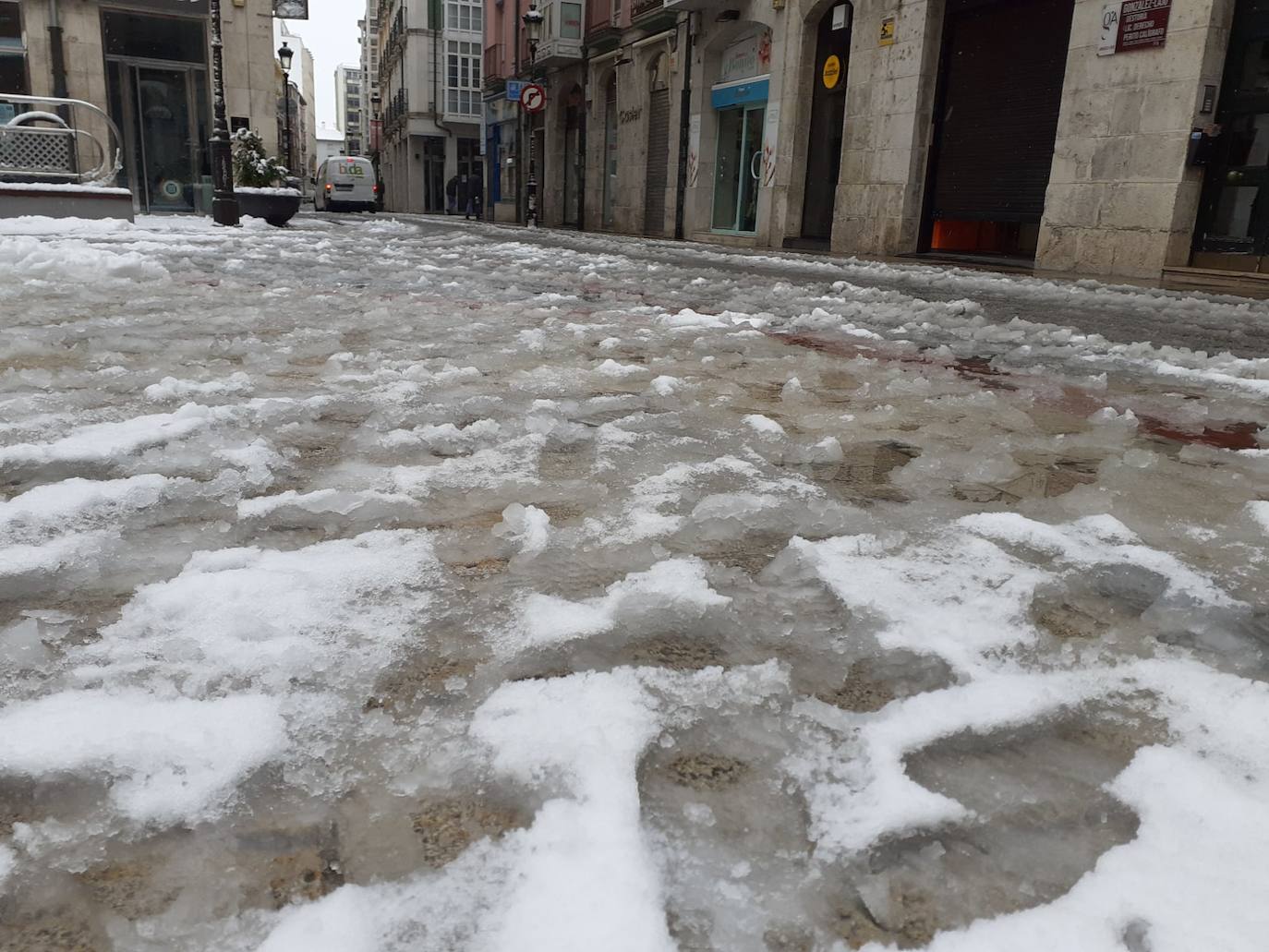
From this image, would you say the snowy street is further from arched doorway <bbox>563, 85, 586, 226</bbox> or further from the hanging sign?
arched doorway <bbox>563, 85, 586, 226</bbox>

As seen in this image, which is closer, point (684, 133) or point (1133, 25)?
point (1133, 25)

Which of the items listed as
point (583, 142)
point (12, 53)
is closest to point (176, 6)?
point (12, 53)

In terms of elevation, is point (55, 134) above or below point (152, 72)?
below

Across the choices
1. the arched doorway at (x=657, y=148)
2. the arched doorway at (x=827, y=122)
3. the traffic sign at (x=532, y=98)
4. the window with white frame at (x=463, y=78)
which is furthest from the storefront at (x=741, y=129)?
the window with white frame at (x=463, y=78)

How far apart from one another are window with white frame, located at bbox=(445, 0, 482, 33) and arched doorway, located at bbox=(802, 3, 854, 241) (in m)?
30.2

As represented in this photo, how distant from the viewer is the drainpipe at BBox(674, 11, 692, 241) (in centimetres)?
1838

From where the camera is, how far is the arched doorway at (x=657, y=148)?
20.0 m

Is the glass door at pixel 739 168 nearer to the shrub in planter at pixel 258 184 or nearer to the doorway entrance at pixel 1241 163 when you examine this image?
the shrub in planter at pixel 258 184

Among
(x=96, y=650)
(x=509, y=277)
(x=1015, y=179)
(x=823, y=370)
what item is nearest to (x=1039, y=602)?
(x=96, y=650)

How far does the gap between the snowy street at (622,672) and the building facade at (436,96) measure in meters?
41.7

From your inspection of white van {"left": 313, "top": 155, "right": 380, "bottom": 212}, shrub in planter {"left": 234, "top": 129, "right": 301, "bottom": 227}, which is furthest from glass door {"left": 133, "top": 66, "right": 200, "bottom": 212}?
white van {"left": 313, "top": 155, "right": 380, "bottom": 212}

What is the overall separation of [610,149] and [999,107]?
12.8 m

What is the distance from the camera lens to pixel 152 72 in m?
17.8

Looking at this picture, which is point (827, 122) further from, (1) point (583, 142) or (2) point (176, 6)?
(2) point (176, 6)
